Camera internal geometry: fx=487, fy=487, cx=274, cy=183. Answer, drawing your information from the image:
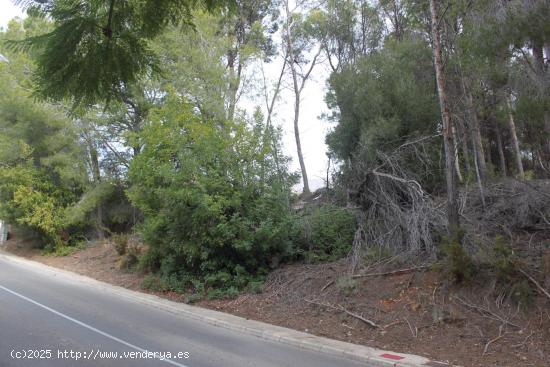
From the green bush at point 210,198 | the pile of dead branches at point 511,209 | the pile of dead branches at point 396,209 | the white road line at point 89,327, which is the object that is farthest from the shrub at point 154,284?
the pile of dead branches at point 511,209

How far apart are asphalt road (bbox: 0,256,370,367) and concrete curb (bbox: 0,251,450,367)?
190 mm

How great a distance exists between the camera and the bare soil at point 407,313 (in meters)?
8.54

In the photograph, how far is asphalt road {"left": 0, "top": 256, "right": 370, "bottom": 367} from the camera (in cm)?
780

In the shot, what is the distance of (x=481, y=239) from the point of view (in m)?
11.0

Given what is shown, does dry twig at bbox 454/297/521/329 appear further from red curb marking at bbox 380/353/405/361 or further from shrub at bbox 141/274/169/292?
shrub at bbox 141/274/169/292

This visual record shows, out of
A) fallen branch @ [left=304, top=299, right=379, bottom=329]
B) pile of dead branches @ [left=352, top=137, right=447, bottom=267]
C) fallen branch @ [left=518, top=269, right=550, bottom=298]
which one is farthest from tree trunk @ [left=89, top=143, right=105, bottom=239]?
fallen branch @ [left=518, top=269, right=550, bottom=298]

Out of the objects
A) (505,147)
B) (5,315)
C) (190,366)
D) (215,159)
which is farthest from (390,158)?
(505,147)

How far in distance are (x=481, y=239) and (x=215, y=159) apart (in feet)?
25.8

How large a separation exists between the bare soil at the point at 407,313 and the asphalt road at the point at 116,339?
4.70ft

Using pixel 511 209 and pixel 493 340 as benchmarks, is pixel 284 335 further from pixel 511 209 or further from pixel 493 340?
pixel 511 209

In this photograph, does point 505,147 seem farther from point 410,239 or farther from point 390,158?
point 410,239

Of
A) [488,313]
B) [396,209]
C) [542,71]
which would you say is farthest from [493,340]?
[542,71]

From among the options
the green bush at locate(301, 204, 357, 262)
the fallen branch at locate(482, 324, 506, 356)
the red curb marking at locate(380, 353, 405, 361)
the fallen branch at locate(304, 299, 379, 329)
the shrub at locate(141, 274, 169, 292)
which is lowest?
the red curb marking at locate(380, 353, 405, 361)

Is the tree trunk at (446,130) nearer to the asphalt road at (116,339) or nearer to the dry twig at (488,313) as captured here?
the dry twig at (488,313)
